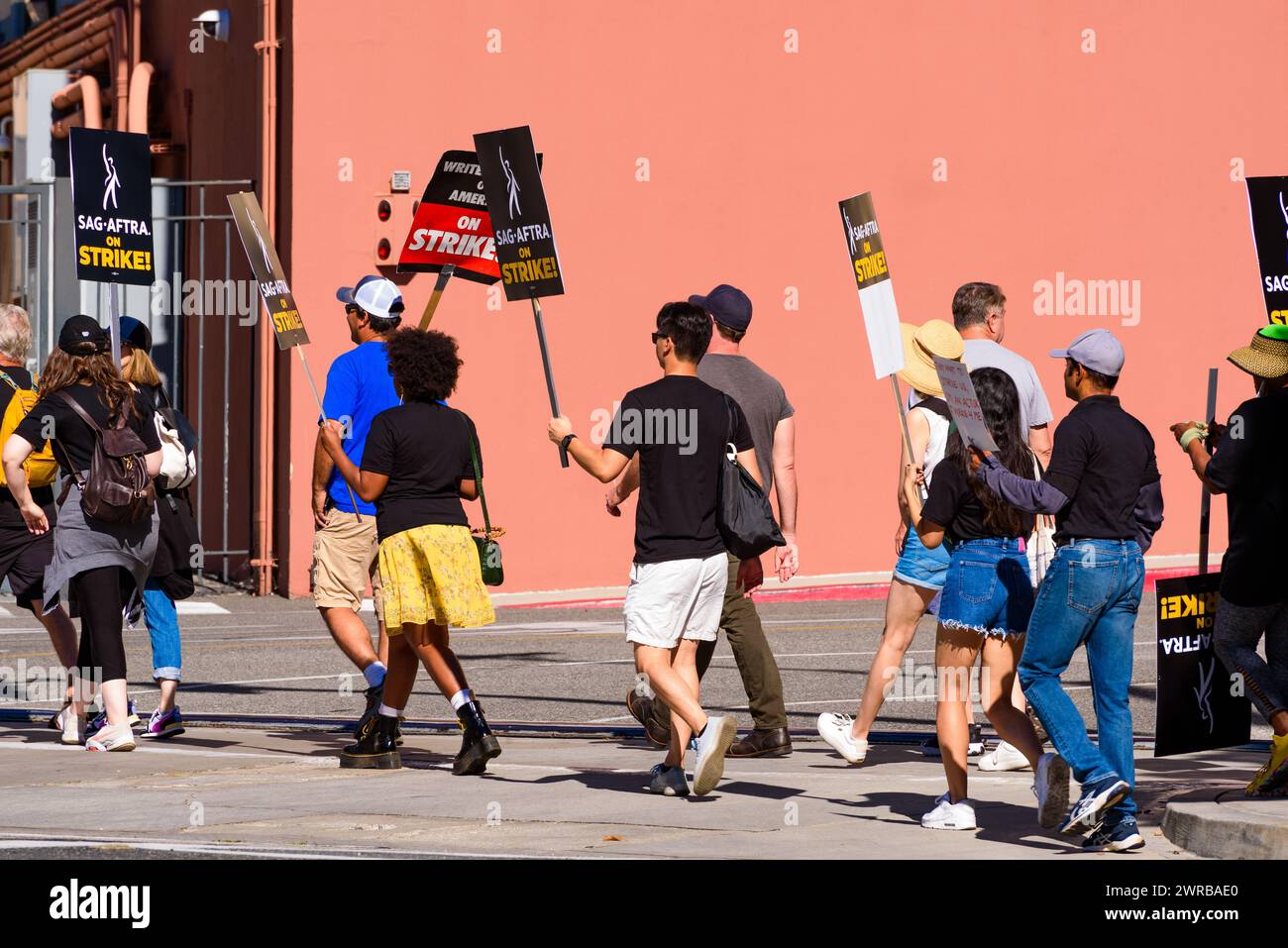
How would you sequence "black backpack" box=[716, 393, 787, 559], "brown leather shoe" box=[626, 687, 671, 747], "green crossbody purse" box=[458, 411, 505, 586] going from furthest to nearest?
1. "brown leather shoe" box=[626, 687, 671, 747]
2. "green crossbody purse" box=[458, 411, 505, 586]
3. "black backpack" box=[716, 393, 787, 559]

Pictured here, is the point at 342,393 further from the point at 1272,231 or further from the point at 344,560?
the point at 1272,231

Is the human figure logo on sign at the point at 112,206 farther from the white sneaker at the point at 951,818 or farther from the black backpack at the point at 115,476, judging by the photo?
the white sneaker at the point at 951,818

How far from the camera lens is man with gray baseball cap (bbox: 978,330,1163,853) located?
7.34 metres

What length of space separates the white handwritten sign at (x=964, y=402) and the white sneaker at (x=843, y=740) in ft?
7.46

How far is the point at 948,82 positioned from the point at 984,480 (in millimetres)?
13769

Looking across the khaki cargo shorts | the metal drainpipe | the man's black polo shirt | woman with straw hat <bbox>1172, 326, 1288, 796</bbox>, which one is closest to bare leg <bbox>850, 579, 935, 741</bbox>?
woman with straw hat <bbox>1172, 326, 1288, 796</bbox>

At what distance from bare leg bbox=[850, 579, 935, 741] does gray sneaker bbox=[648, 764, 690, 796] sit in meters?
1.06

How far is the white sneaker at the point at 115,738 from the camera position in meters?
10.1

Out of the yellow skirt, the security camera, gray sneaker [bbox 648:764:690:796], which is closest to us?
gray sneaker [bbox 648:764:690:796]

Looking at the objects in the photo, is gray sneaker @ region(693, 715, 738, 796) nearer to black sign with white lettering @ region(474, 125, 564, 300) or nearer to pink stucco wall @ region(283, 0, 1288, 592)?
black sign with white lettering @ region(474, 125, 564, 300)

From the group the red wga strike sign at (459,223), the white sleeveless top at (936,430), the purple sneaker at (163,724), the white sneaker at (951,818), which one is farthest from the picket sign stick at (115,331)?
the white sneaker at (951,818)

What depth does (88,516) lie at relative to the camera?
10.0 metres

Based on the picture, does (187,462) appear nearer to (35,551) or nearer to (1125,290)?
(35,551)

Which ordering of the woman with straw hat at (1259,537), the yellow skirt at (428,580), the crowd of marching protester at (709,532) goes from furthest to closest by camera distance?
1. the yellow skirt at (428,580)
2. the woman with straw hat at (1259,537)
3. the crowd of marching protester at (709,532)
